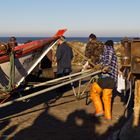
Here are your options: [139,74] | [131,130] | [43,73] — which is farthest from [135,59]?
[43,73]

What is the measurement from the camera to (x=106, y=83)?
10.6 m

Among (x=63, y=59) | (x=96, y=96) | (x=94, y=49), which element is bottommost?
(x=96, y=96)

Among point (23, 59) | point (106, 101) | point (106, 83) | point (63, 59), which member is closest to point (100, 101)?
point (106, 101)

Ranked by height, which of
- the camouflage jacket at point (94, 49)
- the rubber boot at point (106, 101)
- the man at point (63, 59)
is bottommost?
the rubber boot at point (106, 101)

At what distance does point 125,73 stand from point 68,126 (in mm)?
1640

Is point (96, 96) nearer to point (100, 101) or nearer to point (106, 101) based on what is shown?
point (100, 101)

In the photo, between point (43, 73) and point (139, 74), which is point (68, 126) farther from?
point (43, 73)

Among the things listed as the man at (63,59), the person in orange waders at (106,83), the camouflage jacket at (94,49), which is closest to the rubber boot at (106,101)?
the person in orange waders at (106,83)

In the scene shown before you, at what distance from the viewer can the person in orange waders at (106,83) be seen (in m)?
10.6

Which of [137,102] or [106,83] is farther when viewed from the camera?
[106,83]

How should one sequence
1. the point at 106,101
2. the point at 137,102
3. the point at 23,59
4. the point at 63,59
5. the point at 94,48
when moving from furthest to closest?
the point at 63,59
the point at 94,48
the point at 106,101
the point at 23,59
the point at 137,102

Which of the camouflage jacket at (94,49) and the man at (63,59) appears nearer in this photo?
the camouflage jacket at (94,49)

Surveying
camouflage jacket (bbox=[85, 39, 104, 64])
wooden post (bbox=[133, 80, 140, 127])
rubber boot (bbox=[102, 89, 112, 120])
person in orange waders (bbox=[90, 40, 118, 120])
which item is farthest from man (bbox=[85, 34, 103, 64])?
wooden post (bbox=[133, 80, 140, 127])

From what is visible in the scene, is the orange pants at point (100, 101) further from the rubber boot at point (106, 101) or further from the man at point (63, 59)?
the man at point (63, 59)
